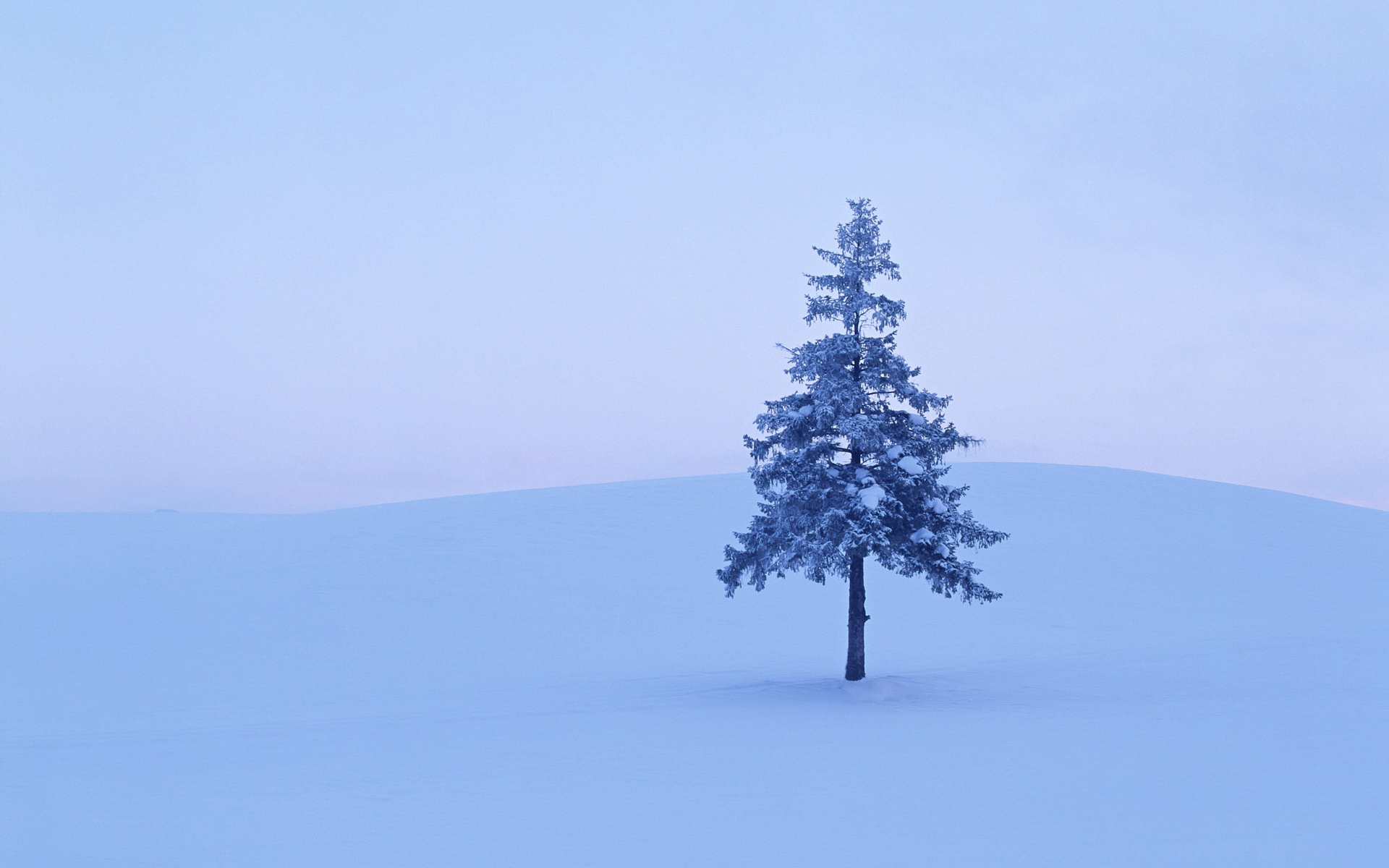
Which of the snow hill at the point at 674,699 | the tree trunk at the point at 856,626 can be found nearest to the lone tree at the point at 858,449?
the tree trunk at the point at 856,626

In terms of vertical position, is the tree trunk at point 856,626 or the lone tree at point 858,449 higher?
the lone tree at point 858,449

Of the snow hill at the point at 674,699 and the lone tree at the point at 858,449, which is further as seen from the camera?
the lone tree at the point at 858,449

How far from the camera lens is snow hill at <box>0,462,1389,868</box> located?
31.3 feet

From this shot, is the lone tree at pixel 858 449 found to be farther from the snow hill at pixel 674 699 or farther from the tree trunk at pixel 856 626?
the snow hill at pixel 674 699

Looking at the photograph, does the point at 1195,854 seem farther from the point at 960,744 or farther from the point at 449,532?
the point at 449,532

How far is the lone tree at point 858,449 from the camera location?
1809 centimetres

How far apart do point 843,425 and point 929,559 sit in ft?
10.1

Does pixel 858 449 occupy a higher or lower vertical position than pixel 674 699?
higher

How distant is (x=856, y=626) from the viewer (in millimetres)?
19359

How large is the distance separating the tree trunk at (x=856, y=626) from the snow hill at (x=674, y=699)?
560 mm

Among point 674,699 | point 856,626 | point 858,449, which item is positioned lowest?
point 674,699

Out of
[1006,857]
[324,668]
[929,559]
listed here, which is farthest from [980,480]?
[1006,857]

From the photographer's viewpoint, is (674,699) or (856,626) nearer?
(674,699)

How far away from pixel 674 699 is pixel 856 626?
13.5ft
